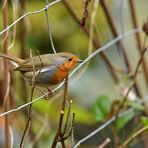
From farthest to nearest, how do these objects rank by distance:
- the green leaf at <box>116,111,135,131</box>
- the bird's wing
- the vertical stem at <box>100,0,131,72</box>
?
the vertical stem at <box>100,0,131,72</box>, the green leaf at <box>116,111,135,131</box>, the bird's wing

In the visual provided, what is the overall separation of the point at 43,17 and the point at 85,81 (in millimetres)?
483

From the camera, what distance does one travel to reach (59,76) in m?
1.48

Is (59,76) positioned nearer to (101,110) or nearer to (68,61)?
(68,61)

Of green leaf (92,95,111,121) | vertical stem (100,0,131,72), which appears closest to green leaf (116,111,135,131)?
green leaf (92,95,111,121)

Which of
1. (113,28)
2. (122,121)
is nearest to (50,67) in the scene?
(122,121)

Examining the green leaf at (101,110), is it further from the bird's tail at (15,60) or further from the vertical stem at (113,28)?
the bird's tail at (15,60)

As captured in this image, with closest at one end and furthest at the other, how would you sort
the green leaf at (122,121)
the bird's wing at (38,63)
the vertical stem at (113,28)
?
1. the bird's wing at (38,63)
2. the green leaf at (122,121)
3. the vertical stem at (113,28)

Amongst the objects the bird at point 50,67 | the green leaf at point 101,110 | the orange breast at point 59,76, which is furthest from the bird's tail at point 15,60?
the green leaf at point 101,110

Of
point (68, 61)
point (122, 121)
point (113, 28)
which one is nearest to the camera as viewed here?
point (68, 61)

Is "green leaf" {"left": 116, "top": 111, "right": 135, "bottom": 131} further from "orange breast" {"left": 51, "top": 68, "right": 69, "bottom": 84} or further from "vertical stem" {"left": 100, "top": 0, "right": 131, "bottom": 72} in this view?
"orange breast" {"left": 51, "top": 68, "right": 69, "bottom": 84}

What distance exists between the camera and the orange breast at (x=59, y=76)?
4.85 feet

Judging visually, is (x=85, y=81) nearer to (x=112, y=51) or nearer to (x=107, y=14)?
(x=112, y=51)

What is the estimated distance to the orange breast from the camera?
148 cm

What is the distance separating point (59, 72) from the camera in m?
1.49
